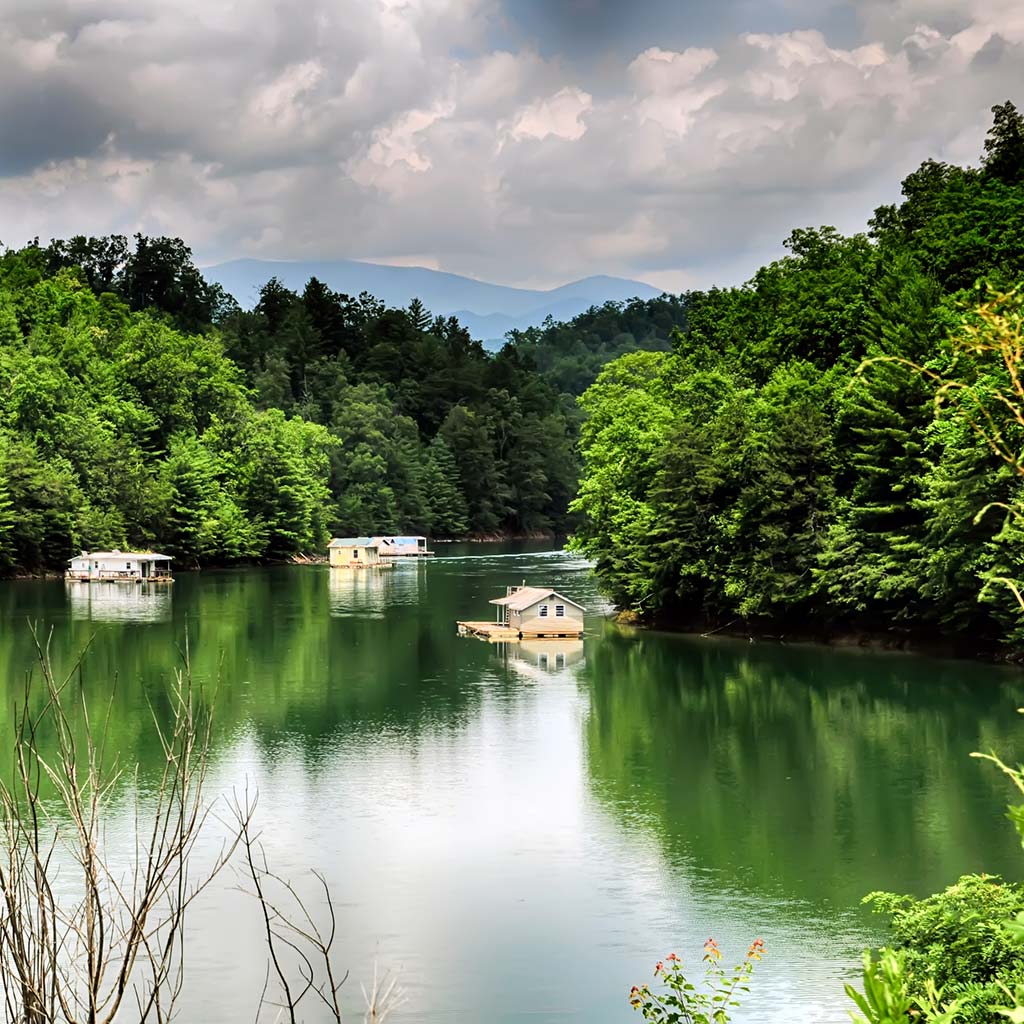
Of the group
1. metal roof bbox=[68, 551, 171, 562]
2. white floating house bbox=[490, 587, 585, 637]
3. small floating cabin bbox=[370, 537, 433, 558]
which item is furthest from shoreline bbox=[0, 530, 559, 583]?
white floating house bbox=[490, 587, 585, 637]

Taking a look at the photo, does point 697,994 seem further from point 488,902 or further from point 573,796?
point 573,796

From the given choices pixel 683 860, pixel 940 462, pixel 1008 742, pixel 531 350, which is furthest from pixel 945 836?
pixel 531 350

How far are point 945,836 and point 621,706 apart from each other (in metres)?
11.5

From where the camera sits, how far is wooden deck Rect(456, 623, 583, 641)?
4256 centimetres

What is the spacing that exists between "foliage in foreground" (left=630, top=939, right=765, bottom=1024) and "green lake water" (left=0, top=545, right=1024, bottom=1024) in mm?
417

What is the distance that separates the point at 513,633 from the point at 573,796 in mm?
20319

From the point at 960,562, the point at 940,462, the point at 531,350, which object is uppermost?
the point at 531,350

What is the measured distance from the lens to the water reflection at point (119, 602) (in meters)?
47.1

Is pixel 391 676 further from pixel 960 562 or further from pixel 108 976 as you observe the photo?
pixel 108 976

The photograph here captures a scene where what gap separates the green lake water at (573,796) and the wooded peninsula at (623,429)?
2646 mm

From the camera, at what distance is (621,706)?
30.5 meters

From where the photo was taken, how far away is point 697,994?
35.1 feet

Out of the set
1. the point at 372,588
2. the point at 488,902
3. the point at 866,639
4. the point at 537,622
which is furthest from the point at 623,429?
the point at 488,902

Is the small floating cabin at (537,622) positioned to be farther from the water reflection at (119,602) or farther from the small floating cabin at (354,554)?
the small floating cabin at (354,554)
